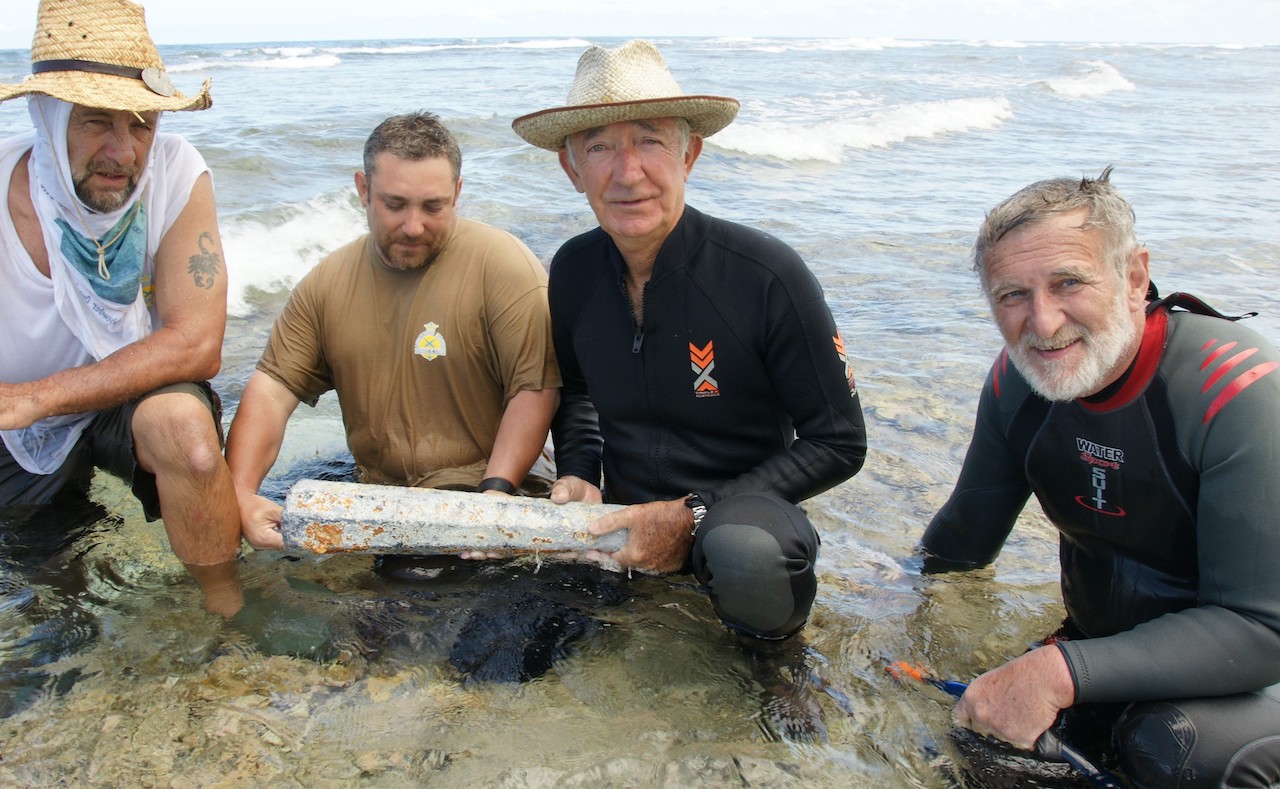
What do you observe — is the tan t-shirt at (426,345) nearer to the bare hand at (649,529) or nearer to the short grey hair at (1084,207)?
the bare hand at (649,529)

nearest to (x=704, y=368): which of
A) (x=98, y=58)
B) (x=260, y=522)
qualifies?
(x=260, y=522)

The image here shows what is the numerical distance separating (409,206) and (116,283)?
1080mm

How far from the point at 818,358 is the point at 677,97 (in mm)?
913

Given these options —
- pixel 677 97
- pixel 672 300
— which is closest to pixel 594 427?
pixel 672 300

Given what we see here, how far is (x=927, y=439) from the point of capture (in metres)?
5.61

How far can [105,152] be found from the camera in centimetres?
351

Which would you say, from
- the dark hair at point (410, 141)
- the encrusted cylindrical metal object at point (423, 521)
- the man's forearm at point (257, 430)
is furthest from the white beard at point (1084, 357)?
the man's forearm at point (257, 430)

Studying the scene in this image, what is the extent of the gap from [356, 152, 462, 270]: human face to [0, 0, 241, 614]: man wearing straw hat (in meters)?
0.63

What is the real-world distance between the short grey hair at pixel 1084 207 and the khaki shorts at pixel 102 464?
8.91 ft

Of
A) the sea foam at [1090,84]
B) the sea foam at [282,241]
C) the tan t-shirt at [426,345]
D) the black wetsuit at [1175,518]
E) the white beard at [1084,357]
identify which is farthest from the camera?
the sea foam at [1090,84]

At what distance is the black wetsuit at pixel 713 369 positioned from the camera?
3139mm

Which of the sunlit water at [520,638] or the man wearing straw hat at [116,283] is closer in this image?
the sunlit water at [520,638]

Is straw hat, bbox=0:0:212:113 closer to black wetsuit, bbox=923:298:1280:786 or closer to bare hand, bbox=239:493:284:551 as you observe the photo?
bare hand, bbox=239:493:284:551

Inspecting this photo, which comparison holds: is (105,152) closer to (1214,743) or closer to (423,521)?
(423,521)
